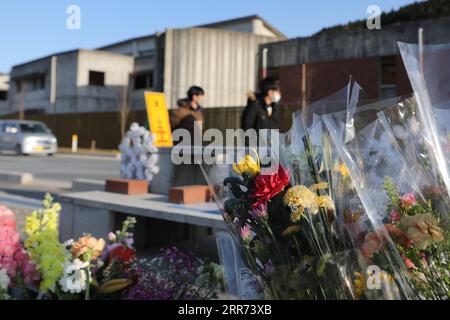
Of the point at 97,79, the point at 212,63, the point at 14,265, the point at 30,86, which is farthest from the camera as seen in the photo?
the point at 30,86

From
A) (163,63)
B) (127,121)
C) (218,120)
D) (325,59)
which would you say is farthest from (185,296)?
(127,121)

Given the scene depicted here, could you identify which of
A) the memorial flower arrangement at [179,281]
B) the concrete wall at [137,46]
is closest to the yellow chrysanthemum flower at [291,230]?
the memorial flower arrangement at [179,281]

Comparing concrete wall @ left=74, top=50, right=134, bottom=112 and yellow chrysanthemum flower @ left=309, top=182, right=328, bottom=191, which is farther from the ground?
concrete wall @ left=74, top=50, right=134, bottom=112

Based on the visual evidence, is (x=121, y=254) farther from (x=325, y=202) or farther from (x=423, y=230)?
(x=423, y=230)

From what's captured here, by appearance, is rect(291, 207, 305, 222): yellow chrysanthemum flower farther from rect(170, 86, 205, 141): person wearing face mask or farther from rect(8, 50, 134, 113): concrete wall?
rect(8, 50, 134, 113): concrete wall

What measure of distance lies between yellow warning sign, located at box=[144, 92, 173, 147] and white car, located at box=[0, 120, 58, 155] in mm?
12209

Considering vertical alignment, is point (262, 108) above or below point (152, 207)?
above

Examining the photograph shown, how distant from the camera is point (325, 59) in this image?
21.6 meters

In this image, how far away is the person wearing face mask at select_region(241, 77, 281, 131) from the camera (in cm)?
538

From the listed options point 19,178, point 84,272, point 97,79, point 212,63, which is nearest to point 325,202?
point 84,272

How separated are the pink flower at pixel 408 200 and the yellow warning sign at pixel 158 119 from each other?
26.4 ft

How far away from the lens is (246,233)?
4.33 ft

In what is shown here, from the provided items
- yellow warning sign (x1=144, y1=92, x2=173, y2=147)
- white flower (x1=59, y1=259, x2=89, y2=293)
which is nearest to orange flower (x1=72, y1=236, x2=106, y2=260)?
white flower (x1=59, y1=259, x2=89, y2=293)

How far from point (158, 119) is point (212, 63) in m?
15.1
